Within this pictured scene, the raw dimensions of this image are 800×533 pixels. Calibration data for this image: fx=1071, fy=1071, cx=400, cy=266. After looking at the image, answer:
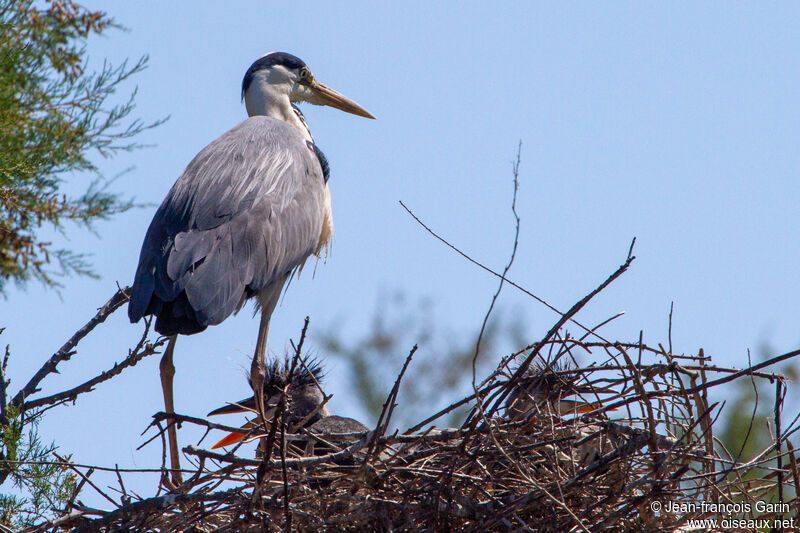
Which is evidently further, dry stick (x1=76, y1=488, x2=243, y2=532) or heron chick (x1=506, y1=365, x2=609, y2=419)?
heron chick (x1=506, y1=365, x2=609, y2=419)

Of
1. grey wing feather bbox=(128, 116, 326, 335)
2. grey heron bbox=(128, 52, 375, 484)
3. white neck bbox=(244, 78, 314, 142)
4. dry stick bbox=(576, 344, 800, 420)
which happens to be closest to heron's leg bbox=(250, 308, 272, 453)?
grey heron bbox=(128, 52, 375, 484)

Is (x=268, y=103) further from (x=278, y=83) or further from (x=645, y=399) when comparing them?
(x=645, y=399)

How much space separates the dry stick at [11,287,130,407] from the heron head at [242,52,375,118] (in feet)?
6.79

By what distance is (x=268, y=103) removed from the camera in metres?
5.88

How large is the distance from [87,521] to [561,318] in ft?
5.47

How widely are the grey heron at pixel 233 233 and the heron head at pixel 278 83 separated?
1.15 ft

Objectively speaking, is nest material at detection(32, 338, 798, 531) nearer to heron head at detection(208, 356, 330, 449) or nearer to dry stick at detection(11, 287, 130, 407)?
dry stick at detection(11, 287, 130, 407)

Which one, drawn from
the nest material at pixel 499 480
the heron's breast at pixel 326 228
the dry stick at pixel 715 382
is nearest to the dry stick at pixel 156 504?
the nest material at pixel 499 480

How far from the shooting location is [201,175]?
4.73 meters

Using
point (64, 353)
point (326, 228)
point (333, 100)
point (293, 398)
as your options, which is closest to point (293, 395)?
point (293, 398)

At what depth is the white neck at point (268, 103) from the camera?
19.3 ft

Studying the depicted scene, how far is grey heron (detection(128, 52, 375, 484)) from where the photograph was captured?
13.4 feet

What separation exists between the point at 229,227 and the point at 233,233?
0.04m

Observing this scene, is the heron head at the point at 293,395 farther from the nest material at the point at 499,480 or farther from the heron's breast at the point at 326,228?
the nest material at the point at 499,480
